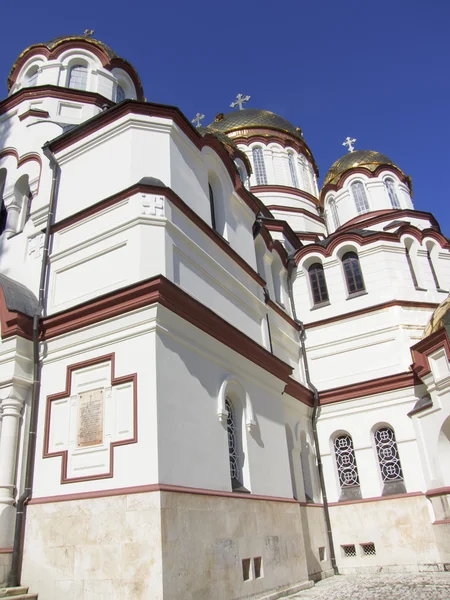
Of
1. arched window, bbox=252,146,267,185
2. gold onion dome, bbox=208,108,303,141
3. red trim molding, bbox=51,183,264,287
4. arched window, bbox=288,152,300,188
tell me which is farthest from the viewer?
gold onion dome, bbox=208,108,303,141

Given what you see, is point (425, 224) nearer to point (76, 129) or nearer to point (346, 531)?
point (346, 531)

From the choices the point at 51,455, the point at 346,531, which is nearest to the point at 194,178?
the point at 51,455

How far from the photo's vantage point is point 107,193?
29.5 feet

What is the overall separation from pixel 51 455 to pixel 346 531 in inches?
313

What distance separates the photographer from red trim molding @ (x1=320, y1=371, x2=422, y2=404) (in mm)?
12844

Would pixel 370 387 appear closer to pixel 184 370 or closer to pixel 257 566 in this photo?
pixel 257 566

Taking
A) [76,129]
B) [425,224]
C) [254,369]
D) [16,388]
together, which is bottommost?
[16,388]

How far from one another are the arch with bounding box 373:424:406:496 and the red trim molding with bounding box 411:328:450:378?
177 cm

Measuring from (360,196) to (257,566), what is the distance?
14.1 m

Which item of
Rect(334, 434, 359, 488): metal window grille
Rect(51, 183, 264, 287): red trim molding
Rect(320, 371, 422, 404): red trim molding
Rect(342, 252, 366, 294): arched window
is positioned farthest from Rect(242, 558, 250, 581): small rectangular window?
Rect(342, 252, 366, 294): arched window

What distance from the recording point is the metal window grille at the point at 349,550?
1212 cm

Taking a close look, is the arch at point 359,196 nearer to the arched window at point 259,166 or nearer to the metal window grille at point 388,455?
the arched window at point 259,166

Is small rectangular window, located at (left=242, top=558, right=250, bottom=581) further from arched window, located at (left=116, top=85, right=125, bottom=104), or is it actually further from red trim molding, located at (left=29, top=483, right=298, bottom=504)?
arched window, located at (left=116, top=85, right=125, bottom=104)

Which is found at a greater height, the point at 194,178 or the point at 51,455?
the point at 194,178
